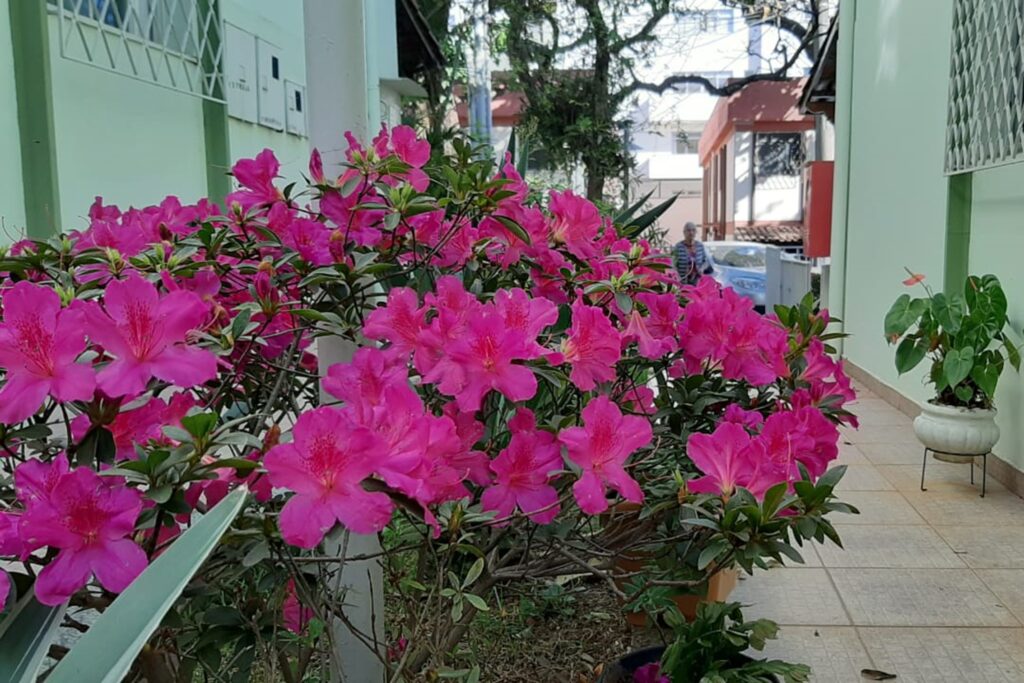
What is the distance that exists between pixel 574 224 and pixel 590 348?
1.04 feet

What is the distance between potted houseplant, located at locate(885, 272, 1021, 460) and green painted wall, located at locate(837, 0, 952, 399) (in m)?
1.03

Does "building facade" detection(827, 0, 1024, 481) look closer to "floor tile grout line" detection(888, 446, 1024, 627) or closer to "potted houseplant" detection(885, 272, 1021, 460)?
"potted houseplant" detection(885, 272, 1021, 460)

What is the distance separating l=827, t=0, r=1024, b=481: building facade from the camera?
385 centimetres

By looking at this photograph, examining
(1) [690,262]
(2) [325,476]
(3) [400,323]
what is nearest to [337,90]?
(3) [400,323]

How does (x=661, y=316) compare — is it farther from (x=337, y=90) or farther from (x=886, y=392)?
(x=886, y=392)

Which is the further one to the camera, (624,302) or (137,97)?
(137,97)

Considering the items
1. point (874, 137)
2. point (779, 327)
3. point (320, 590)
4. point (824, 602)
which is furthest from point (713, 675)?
point (874, 137)

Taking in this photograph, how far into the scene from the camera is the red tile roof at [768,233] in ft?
57.2

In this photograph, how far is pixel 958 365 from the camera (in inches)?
144

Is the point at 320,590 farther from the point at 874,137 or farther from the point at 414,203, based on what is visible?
the point at 874,137

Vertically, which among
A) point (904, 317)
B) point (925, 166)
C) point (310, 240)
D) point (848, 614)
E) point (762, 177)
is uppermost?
point (762, 177)

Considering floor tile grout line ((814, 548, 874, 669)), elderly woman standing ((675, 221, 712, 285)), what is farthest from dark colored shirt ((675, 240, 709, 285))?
floor tile grout line ((814, 548, 874, 669))

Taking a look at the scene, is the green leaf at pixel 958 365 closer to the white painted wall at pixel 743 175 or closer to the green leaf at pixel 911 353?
the green leaf at pixel 911 353

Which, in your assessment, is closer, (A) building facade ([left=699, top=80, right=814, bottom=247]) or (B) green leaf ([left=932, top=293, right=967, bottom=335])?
(B) green leaf ([left=932, top=293, right=967, bottom=335])
